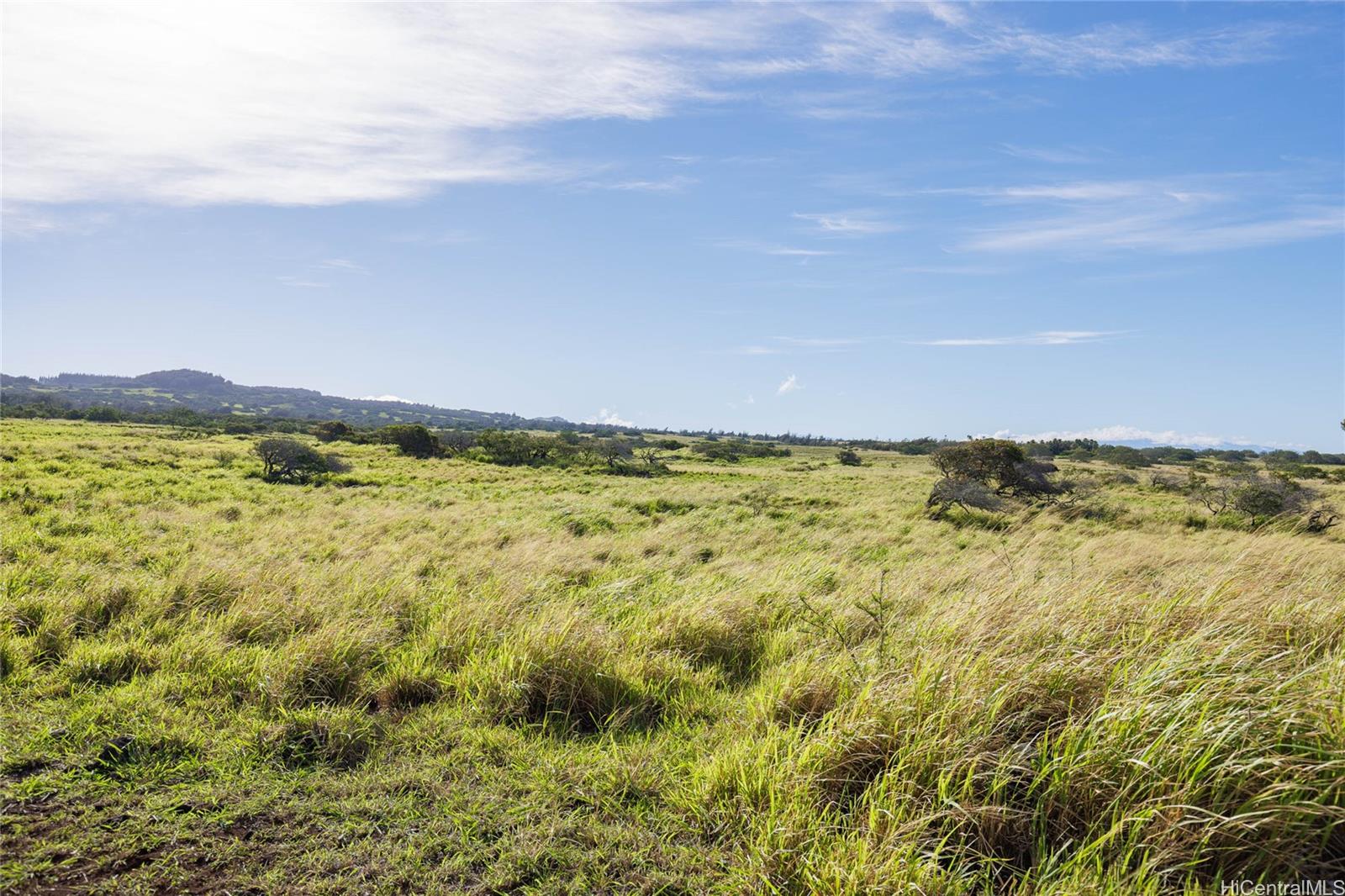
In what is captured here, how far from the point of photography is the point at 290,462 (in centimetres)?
3544

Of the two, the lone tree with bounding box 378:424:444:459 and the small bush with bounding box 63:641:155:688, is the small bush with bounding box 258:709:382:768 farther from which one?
the lone tree with bounding box 378:424:444:459

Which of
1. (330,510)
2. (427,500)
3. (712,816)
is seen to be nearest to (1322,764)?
(712,816)

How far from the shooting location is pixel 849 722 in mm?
3721

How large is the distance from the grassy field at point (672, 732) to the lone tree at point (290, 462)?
2919cm

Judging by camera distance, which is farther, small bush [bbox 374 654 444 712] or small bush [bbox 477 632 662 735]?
small bush [bbox 374 654 444 712]

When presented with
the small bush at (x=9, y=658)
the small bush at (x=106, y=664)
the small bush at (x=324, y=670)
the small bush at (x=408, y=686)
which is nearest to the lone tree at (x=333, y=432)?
the small bush at (x=9, y=658)

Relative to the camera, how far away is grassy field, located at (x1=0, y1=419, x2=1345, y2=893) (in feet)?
9.82

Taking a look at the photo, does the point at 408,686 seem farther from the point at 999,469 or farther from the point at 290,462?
the point at 290,462

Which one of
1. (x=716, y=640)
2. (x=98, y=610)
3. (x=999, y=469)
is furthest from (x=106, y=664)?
(x=999, y=469)

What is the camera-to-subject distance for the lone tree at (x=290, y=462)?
1334 inches

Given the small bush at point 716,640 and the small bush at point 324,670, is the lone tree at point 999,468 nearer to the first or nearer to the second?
the small bush at point 716,640

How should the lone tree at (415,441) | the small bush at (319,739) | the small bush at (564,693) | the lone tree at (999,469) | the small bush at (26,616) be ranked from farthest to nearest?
the lone tree at (415,441)
the lone tree at (999,469)
the small bush at (26,616)
the small bush at (564,693)
the small bush at (319,739)

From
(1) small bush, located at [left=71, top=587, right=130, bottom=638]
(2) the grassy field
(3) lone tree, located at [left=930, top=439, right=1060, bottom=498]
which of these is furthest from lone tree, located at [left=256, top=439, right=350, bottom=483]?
(3) lone tree, located at [left=930, top=439, right=1060, bottom=498]

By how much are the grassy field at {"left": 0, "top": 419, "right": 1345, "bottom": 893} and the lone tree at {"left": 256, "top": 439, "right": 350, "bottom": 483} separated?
2919 cm
